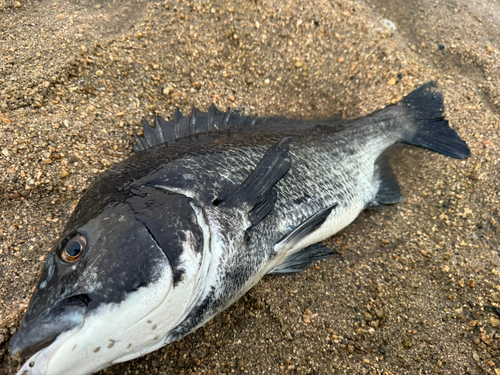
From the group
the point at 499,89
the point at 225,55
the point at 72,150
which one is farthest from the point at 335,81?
the point at 72,150

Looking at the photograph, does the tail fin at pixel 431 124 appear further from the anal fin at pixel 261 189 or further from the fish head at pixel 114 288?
the fish head at pixel 114 288

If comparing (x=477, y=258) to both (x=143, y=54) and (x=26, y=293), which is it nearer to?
(x=26, y=293)

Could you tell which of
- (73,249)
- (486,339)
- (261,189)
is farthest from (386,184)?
(73,249)

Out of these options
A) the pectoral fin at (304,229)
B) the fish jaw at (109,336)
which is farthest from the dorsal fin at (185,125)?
the fish jaw at (109,336)

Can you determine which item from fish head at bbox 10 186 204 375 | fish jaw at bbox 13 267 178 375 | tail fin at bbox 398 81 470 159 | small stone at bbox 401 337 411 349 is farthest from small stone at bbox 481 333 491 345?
fish jaw at bbox 13 267 178 375

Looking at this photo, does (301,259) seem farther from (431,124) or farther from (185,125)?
(431,124)

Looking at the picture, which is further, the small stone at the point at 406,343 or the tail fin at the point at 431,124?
the tail fin at the point at 431,124

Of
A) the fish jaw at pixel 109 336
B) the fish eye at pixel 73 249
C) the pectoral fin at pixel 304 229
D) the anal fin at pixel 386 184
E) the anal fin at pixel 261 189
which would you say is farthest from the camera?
the anal fin at pixel 386 184

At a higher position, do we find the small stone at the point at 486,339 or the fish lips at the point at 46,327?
the fish lips at the point at 46,327
